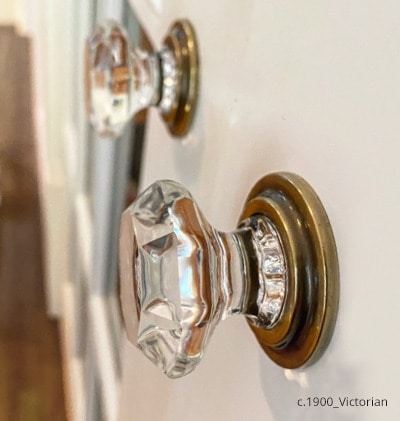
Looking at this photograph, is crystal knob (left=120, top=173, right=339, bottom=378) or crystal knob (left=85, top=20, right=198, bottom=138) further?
crystal knob (left=85, top=20, right=198, bottom=138)

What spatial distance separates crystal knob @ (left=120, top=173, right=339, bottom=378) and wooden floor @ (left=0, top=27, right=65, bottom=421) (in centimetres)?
135

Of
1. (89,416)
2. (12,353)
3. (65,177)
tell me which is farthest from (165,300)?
(12,353)

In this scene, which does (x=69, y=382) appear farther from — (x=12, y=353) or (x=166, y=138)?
(x=166, y=138)

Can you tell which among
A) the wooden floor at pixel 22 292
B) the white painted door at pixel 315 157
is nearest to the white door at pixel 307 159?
the white painted door at pixel 315 157

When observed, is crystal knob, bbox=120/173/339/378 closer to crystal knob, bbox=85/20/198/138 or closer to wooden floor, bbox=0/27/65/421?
crystal knob, bbox=85/20/198/138

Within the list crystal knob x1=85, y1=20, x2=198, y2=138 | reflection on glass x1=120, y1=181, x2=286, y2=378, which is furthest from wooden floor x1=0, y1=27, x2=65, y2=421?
reflection on glass x1=120, y1=181, x2=286, y2=378

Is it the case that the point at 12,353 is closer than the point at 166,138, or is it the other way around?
the point at 166,138

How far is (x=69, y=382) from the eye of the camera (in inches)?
56.6

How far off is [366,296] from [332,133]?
0.13 ft

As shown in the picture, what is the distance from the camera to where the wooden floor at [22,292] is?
1.52 meters

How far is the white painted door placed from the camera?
0.52ft

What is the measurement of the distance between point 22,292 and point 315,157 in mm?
1622

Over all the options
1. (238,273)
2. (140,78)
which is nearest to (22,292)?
(140,78)

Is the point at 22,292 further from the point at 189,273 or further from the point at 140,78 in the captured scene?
the point at 189,273
